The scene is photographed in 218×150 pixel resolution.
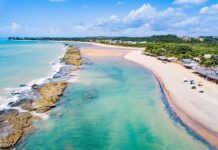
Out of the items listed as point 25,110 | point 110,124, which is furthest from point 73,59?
point 110,124

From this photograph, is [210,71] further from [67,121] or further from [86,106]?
[67,121]

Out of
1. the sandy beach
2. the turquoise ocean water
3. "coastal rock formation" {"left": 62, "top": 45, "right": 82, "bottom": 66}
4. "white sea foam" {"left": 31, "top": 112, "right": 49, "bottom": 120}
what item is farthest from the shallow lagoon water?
"coastal rock formation" {"left": 62, "top": 45, "right": 82, "bottom": 66}

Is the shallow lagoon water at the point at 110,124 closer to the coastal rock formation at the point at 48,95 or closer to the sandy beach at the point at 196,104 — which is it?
the coastal rock formation at the point at 48,95

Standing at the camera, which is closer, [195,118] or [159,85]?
[195,118]

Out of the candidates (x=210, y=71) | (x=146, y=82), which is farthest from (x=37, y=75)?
(x=210, y=71)

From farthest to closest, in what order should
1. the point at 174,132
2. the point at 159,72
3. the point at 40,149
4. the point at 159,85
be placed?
the point at 159,72
the point at 159,85
the point at 174,132
the point at 40,149

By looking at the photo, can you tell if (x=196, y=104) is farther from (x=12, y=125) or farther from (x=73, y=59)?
(x=73, y=59)

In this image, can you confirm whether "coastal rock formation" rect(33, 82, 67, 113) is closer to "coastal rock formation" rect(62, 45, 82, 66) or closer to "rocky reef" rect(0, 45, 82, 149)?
"rocky reef" rect(0, 45, 82, 149)
